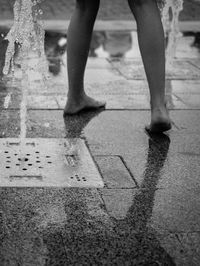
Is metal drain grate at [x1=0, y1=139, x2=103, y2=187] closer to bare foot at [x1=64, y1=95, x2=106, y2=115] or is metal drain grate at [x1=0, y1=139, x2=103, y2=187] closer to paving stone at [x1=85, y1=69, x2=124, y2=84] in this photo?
bare foot at [x1=64, y1=95, x2=106, y2=115]

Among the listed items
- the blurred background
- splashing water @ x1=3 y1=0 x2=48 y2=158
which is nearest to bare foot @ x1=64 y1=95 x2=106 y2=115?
splashing water @ x1=3 y1=0 x2=48 y2=158

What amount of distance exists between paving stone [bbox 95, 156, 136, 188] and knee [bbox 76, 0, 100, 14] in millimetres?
1145

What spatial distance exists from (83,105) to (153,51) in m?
0.69

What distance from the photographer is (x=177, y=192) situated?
2.80 metres

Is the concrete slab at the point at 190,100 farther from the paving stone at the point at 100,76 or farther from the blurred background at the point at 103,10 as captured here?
the blurred background at the point at 103,10

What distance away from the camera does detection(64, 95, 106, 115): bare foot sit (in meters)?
4.02

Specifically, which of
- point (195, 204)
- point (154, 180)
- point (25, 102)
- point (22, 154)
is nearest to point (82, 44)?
point (25, 102)

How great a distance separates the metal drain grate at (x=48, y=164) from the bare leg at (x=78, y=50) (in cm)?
61

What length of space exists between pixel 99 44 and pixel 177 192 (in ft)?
13.0

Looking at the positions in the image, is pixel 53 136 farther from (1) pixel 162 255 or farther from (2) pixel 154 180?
(1) pixel 162 255

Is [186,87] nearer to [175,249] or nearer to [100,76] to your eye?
[100,76]

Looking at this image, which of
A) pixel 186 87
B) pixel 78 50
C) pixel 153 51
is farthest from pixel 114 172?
pixel 186 87

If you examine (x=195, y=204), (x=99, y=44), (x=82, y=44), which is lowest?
(x=99, y=44)

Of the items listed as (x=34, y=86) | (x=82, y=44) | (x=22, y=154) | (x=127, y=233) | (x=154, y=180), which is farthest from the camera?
(x=34, y=86)
